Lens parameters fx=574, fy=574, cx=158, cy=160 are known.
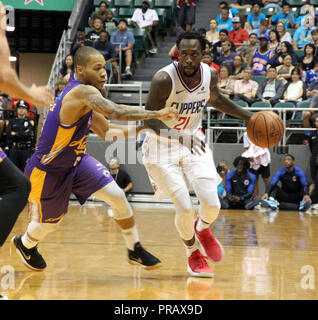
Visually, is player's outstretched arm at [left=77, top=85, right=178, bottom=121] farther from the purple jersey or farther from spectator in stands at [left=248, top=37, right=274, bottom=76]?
spectator in stands at [left=248, top=37, right=274, bottom=76]

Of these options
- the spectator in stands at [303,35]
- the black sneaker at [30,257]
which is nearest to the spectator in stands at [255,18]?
the spectator in stands at [303,35]

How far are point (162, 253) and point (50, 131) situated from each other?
6.97 feet

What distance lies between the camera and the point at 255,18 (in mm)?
14758

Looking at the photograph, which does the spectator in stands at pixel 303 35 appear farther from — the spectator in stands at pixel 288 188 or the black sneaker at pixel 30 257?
the black sneaker at pixel 30 257

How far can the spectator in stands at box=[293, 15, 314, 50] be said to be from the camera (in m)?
13.6

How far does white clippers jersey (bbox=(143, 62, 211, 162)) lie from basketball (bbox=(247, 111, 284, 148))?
0.49 metres

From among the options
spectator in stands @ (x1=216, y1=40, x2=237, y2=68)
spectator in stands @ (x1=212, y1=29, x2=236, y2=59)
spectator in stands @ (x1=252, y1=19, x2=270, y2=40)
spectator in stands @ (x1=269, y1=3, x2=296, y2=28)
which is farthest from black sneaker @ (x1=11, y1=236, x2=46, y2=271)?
spectator in stands @ (x1=269, y1=3, x2=296, y2=28)

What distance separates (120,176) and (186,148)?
652cm

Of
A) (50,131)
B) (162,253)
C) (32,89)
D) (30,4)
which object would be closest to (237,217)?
(162,253)

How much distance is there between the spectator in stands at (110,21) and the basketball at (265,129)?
1028 centimetres

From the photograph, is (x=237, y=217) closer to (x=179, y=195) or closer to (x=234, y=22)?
(x=179, y=195)

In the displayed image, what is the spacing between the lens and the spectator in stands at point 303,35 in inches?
534

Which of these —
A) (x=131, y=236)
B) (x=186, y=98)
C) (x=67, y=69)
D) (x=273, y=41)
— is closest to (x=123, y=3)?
(x=67, y=69)

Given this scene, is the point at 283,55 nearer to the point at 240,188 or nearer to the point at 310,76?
the point at 310,76
